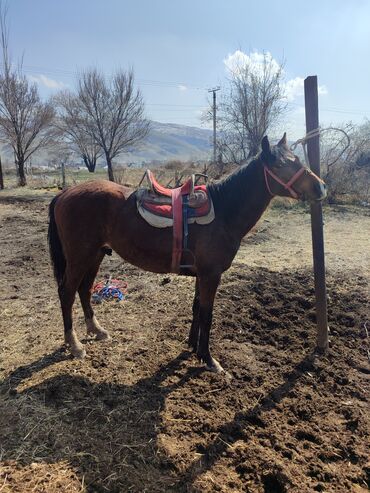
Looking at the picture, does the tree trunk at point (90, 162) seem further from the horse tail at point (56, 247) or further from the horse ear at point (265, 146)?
the horse ear at point (265, 146)

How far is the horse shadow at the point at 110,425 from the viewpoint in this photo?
7.38ft

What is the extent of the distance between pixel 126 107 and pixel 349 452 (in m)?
22.2

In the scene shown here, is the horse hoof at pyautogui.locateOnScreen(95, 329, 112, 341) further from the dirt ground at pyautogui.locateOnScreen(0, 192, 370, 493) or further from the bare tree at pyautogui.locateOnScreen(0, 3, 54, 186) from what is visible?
the bare tree at pyautogui.locateOnScreen(0, 3, 54, 186)

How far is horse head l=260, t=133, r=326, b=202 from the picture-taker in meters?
3.13

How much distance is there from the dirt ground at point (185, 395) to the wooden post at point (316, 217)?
0.26 meters

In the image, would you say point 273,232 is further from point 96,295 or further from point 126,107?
point 126,107

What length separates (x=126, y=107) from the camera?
2178 cm

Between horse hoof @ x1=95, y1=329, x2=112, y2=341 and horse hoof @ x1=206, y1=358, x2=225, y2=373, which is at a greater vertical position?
horse hoof @ x1=95, y1=329, x2=112, y2=341

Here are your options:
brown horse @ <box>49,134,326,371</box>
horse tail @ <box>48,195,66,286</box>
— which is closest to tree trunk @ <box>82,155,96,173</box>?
horse tail @ <box>48,195,66,286</box>

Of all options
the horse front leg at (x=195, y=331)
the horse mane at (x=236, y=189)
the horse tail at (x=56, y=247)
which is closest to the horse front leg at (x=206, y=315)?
the horse front leg at (x=195, y=331)

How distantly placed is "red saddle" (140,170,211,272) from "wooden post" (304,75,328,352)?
111cm

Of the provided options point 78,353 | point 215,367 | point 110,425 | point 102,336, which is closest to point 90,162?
point 102,336

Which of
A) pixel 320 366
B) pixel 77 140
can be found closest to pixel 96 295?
pixel 320 366

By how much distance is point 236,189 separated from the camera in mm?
3330
